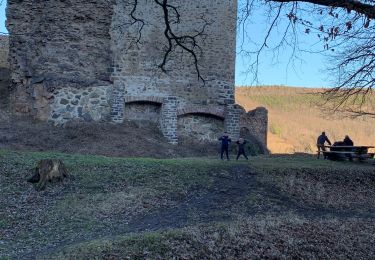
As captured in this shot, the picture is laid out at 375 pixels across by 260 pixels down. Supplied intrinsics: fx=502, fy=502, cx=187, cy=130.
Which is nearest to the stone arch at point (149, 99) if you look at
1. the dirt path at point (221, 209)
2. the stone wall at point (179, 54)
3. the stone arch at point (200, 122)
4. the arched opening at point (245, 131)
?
the stone wall at point (179, 54)

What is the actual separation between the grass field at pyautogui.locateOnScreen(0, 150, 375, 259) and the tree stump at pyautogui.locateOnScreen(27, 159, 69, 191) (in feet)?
0.69

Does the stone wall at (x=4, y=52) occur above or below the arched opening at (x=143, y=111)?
above

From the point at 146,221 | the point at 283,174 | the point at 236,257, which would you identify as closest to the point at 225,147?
the point at 283,174

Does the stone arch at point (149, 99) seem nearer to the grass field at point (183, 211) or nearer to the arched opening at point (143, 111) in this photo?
the arched opening at point (143, 111)

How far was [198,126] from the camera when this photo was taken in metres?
23.6

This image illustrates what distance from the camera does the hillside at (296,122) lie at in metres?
44.2

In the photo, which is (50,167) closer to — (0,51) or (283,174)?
(283,174)

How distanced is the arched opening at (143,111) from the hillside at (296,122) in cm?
1804

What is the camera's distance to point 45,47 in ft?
69.9

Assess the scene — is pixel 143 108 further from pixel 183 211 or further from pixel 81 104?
pixel 183 211

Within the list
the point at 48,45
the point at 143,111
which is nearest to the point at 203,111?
→ the point at 143,111

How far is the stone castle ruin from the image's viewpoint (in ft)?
69.9

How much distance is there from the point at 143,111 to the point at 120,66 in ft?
7.53

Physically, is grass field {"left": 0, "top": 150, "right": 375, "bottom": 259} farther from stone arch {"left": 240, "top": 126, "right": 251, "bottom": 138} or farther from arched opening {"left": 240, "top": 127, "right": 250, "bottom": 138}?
stone arch {"left": 240, "top": 126, "right": 251, "bottom": 138}
